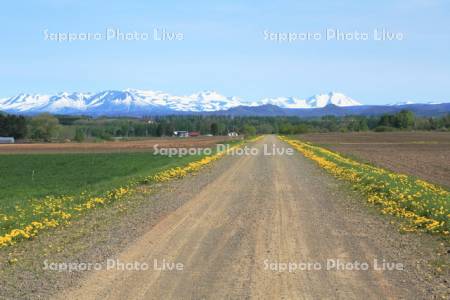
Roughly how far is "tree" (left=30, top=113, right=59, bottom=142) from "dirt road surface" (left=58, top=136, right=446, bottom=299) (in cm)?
13592

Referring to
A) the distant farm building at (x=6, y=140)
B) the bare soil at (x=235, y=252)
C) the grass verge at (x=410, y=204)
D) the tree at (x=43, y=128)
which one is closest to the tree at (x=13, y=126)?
the tree at (x=43, y=128)

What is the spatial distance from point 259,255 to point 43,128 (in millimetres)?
144602

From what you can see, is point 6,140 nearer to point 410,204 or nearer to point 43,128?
point 43,128

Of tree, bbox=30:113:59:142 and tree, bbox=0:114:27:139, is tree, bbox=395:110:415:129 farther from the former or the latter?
tree, bbox=0:114:27:139

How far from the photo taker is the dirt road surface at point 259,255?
6.80 metres

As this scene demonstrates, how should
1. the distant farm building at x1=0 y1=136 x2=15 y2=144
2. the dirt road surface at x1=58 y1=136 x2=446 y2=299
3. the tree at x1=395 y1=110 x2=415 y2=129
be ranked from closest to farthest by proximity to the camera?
the dirt road surface at x1=58 y1=136 x2=446 y2=299, the distant farm building at x1=0 y1=136 x2=15 y2=144, the tree at x1=395 y1=110 x2=415 y2=129

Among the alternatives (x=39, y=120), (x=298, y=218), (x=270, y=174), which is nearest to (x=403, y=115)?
(x=39, y=120)

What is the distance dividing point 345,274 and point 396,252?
1815 millimetres

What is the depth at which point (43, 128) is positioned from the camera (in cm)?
14488

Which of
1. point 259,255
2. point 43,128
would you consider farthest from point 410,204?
point 43,128

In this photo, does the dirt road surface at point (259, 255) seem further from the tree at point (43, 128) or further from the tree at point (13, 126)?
the tree at point (43, 128)

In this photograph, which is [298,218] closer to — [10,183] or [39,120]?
[10,183]

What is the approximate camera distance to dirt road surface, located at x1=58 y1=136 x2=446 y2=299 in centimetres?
680

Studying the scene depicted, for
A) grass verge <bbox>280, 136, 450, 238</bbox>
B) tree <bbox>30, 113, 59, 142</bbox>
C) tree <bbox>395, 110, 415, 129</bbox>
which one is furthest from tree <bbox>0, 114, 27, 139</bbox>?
grass verge <bbox>280, 136, 450, 238</bbox>
